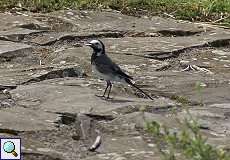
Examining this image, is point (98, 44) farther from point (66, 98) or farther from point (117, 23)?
point (117, 23)

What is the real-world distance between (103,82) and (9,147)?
79.2 inches

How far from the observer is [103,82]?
17.4ft

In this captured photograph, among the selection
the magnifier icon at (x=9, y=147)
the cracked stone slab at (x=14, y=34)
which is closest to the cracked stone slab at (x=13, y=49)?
the cracked stone slab at (x=14, y=34)

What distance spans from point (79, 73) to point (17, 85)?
0.68 metres

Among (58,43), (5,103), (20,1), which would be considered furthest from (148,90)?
(20,1)

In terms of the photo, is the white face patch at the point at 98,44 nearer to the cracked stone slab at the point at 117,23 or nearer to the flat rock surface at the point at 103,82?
the flat rock surface at the point at 103,82

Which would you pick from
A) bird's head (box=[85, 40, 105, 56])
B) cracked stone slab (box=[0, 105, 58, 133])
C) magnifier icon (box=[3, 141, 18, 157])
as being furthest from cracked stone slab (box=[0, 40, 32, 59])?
magnifier icon (box=[3, 141, 18, 157])

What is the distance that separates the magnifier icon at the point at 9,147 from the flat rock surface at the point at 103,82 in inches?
2.3

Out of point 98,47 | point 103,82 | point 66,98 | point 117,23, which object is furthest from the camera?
point 117,23

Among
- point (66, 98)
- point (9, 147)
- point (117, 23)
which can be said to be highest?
point (9, 147)

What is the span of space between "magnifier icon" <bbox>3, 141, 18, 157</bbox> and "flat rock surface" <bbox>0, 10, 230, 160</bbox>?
0.06 meters

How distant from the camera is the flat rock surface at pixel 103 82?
370 cm

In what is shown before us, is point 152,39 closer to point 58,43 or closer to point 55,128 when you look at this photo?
point 58,43

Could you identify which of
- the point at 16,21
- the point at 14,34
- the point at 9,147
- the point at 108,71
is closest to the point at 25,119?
the point at 9,147
